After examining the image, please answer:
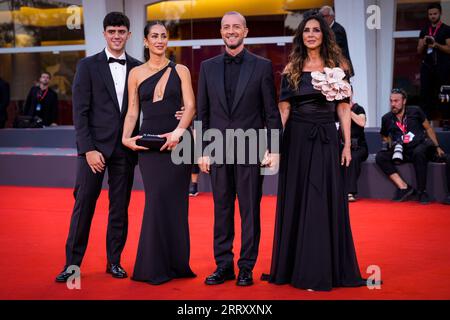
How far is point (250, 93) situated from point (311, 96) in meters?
0.40

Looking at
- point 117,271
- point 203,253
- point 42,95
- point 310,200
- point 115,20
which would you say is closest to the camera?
point 310,200

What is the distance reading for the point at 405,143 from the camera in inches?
354

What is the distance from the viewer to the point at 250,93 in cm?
496

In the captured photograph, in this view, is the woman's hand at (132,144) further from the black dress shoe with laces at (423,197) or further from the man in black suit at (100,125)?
the black dress shoe with laces at (423,197)

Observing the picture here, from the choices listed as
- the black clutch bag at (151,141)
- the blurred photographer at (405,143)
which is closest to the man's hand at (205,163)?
the black clutch bag at (151,141)

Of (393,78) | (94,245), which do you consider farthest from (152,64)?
(393,78)

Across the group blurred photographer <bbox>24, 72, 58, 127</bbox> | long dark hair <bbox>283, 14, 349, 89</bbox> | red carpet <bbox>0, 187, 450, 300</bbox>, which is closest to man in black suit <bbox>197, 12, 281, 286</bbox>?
long dark hair <bbox>283, 14, 349, 89</bbox>

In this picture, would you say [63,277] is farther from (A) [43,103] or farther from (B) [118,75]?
(A) [43,103]

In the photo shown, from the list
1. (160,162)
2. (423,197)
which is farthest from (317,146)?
(423,197)

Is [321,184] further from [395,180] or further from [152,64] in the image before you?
[395,180]

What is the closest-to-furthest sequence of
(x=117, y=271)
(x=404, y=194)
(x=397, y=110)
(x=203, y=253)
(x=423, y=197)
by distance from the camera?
(x=117, y=271), (x=203, y=253), (x=423, y=197), (x=404, y=194), (x=397, y=110)

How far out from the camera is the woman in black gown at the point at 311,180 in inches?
194

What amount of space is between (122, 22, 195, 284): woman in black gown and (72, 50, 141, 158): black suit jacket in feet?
→ 0.30

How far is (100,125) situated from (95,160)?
26 cm
